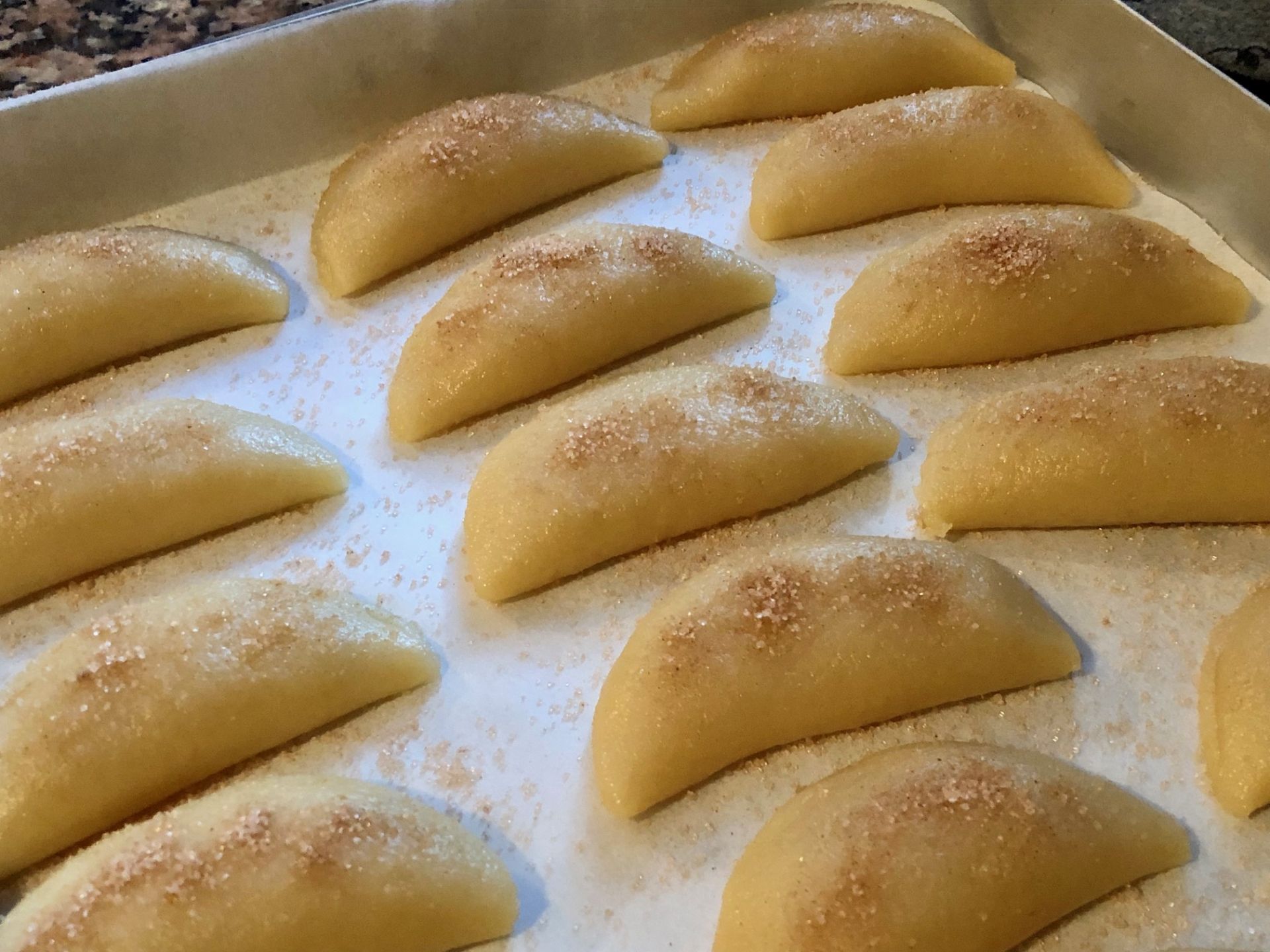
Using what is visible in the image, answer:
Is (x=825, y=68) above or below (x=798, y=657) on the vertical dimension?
above

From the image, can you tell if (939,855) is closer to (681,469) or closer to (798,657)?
(798,657)

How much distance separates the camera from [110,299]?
1.48 meters

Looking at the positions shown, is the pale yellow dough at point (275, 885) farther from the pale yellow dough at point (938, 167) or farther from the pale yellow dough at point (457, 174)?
the pale yellow dough at point (938, 167)

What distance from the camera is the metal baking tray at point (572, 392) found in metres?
1.05

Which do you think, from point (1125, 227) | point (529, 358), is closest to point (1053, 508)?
point (1125, 227)

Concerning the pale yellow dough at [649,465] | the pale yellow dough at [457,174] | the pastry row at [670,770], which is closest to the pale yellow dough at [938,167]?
the pale yellow dough at [457,174]

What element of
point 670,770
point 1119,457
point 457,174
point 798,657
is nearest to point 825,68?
point 457,174

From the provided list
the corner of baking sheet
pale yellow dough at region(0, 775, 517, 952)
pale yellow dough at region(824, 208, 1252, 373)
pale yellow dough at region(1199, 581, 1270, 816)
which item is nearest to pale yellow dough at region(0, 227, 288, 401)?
the corner of baking sheet

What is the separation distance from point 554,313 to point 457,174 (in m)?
0.36

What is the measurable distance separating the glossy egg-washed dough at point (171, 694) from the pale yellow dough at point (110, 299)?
1.64 feet

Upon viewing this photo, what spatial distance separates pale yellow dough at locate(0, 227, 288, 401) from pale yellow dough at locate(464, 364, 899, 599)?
0.54m

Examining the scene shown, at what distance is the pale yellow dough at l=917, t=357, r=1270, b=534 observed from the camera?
1.23 meters

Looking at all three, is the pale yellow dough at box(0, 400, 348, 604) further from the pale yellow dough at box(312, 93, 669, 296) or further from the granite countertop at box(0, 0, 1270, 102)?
the granite countertop at box(0, 0, 1270, 102)

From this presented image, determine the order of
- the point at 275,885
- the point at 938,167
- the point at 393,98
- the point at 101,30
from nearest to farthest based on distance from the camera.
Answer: the point at 275,885, the point at 938,167, the point at 393,98, the point at 101,30
